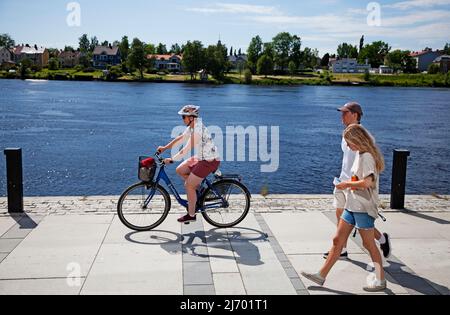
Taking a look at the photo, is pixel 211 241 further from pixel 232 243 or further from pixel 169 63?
pixel 169 63

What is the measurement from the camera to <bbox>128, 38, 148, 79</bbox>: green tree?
124 m

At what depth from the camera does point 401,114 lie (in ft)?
174

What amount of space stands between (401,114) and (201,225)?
1932 inches

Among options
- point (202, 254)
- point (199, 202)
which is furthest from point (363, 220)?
point (199, 202)

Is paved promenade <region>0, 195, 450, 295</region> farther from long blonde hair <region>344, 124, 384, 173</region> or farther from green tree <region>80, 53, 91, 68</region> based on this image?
green tree <region>80, 53, 91, 68</region>

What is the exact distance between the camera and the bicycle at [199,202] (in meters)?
7.25

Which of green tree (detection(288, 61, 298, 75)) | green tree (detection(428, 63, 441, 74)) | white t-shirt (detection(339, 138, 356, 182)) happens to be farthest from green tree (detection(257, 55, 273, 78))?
white t-shirt (detection(339, 138, 356, 182))

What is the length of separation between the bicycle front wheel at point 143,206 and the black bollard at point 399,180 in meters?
3.86

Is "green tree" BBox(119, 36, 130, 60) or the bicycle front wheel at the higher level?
"green tree" BBox(119, 36, 130, 60)

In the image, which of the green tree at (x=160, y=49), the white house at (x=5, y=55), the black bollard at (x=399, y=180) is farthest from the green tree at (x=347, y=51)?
the black bollard at (x=399, y=180)

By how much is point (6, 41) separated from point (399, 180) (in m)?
189

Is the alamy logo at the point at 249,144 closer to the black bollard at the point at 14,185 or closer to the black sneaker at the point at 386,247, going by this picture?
the black bollard at the point at 14,185

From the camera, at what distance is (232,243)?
6848 mm
